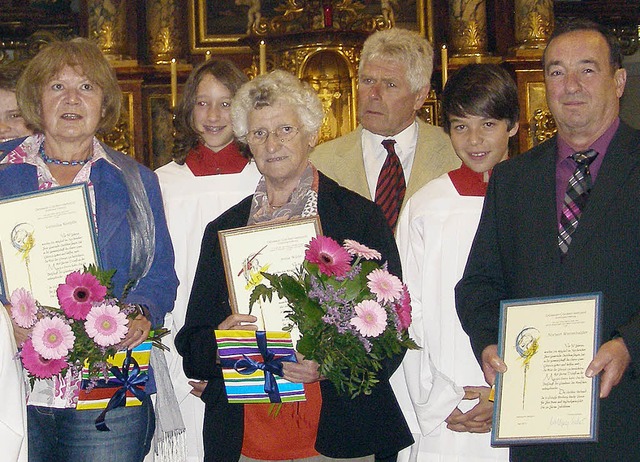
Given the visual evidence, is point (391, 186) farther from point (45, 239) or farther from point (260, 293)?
point (45, 239)

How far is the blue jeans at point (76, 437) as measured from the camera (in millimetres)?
3234

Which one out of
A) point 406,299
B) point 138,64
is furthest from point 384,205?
point 138,64

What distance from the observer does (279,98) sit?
365 cm

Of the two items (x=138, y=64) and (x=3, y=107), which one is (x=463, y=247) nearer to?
(x=3, y=107)

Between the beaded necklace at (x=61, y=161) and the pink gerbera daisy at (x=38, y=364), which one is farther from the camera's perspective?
the beaded necklace at (x=61, y=161)

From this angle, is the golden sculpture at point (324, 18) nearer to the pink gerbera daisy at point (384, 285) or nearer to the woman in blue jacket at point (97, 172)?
the woman in blue jacket at point (97, 172)

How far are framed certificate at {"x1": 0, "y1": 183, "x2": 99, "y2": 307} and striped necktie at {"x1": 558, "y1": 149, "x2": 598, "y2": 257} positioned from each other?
142cm

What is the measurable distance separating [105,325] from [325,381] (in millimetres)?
727

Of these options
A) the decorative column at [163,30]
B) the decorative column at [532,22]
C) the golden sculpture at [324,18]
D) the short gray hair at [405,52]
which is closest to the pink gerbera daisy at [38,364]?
the short gray hair at [405,52]

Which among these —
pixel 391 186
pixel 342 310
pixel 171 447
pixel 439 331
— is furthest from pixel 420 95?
pixel 171 447

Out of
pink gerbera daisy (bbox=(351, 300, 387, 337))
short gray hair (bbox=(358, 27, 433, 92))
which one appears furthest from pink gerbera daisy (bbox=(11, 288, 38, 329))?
short gray hair (bbox=(358, 27, 433, 92))

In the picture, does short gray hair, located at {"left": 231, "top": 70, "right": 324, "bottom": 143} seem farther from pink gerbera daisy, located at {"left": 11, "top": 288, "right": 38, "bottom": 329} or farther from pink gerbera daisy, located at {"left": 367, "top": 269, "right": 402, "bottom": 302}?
pink gerbera daisy, located at {"left": 11, "top": 288, "right": 38, "bottom": 329}

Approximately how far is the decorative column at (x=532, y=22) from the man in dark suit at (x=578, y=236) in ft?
17.6

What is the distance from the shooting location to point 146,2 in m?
8.87
